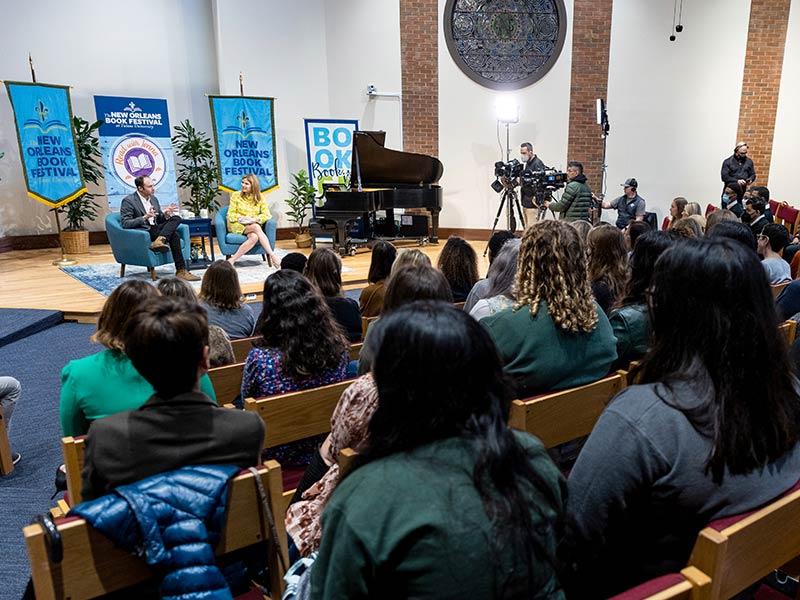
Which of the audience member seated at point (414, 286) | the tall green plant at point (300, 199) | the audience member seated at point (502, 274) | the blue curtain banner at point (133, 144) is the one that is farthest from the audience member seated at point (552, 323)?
the blue curtain banner at point (133, 144)

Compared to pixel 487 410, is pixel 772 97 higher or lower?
higher

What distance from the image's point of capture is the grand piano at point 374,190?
26.0 ft

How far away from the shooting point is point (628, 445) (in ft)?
3.48

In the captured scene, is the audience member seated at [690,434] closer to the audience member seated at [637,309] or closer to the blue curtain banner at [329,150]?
the audience member seated at [637,309]

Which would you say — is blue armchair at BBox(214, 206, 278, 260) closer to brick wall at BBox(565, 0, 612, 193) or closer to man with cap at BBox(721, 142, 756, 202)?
brick wall at BBox(565, 0, 612, 193)

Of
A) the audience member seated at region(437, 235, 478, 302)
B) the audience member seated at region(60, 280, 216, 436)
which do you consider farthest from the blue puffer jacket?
the audience member seated at region(437, 235, 478, 302)

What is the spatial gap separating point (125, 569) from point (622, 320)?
1838 mm

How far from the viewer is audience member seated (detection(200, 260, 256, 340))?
3.00 m

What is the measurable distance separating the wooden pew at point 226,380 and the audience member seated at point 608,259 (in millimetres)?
1644

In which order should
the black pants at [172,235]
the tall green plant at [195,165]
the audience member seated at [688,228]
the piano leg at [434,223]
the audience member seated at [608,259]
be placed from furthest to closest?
the piano leg at [434,223] → the tall green plant at [195,165] → the black pants at [172,235] → the audience member seated at [688,228] → the audience member seated at [608,259]

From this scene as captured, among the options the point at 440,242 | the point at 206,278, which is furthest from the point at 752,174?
the point at 206,278

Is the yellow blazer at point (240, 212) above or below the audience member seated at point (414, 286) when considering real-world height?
below

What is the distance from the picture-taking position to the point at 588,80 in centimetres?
912

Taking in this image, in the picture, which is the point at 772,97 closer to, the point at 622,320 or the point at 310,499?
the point at 622,320
